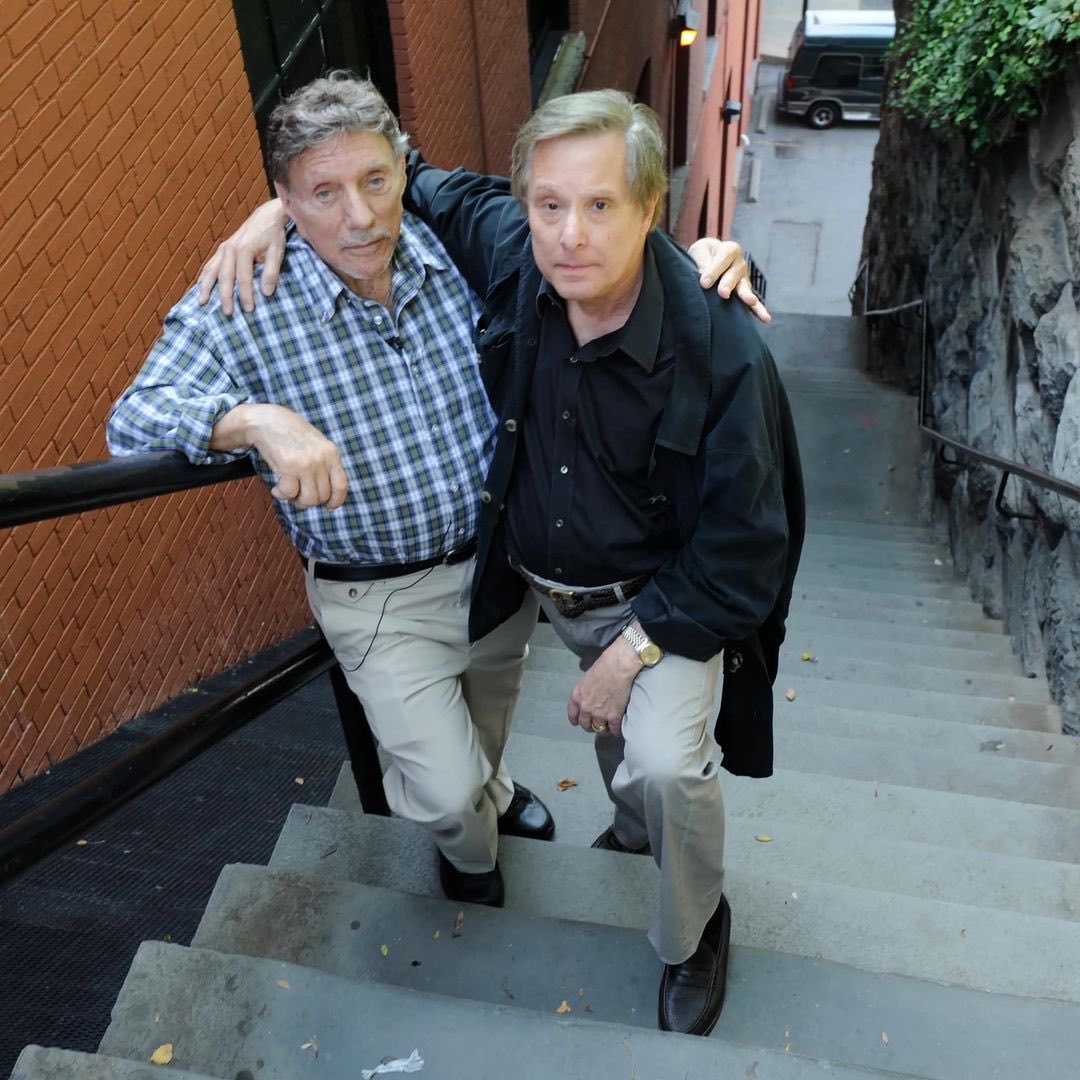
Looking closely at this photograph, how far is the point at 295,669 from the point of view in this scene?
2.26m

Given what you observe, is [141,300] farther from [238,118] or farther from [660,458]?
[660,458]

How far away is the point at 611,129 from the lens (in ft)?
6.20

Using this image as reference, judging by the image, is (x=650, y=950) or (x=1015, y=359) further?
(x=1015, y=359)

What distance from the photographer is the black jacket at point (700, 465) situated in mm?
1982

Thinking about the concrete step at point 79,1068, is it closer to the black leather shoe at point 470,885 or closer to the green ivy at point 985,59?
the black leather shoe at point 470,885

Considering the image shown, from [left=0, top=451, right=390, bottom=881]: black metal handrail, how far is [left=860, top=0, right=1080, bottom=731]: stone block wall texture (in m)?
3.43

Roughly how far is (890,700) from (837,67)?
18491 millimetres

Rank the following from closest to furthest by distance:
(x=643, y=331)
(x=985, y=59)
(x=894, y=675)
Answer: (x=643, y=331), (x=894, y=675), (x=985, y=59)

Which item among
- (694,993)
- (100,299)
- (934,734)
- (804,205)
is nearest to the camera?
(694,993)

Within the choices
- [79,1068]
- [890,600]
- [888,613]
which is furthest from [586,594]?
[890,600]

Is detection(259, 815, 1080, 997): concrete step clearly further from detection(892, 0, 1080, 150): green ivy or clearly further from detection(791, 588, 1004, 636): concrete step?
detection(892, 0, 1080, 150): green ivy

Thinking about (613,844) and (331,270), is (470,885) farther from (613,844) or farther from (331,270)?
(331,270)

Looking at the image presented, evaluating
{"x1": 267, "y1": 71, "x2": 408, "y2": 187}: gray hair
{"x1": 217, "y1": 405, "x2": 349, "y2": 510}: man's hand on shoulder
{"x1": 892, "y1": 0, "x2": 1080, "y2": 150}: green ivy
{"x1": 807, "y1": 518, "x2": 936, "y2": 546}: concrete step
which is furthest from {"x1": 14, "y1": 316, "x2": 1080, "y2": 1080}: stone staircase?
{"x1": 807, "y1": 518, "x2": 936, "y2": 546}: concrete step

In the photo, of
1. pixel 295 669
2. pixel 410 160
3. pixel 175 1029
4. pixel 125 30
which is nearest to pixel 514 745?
pixel 295 669
